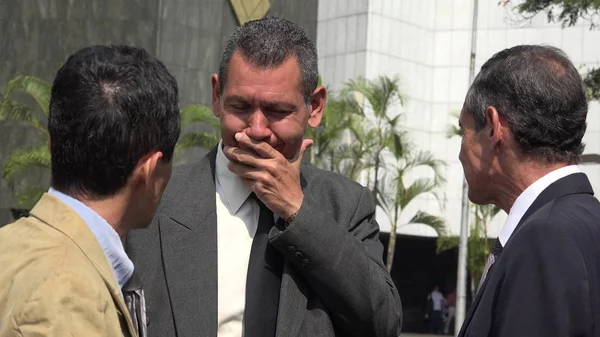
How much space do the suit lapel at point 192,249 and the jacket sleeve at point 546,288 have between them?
0.90 meters

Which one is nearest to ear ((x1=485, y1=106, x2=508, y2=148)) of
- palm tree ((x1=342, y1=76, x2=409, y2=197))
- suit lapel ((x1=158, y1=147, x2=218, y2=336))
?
suit lapel ((x1=158, y1=147, x2=218, y2=336))

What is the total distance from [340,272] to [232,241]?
0.38 m

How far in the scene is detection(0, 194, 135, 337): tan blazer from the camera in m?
2.48

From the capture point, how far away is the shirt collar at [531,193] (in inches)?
139

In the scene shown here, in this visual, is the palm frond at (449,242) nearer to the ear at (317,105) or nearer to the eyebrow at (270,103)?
the ear at (317,105)

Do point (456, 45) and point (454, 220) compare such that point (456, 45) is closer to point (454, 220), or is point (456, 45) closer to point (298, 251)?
point (454, 220)

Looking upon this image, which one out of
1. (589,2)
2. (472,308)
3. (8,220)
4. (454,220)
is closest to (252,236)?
(472,308)

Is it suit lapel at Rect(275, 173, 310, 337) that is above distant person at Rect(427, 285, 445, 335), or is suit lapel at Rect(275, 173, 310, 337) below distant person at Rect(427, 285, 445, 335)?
above

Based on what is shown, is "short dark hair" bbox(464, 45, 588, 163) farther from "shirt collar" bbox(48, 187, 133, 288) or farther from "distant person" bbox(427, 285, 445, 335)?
"distant person" bbox(427, 285, 445, 335)

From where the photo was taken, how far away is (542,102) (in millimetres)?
3521

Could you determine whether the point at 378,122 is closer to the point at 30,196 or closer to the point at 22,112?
the point at 30,196

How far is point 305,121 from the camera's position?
3.81 meters

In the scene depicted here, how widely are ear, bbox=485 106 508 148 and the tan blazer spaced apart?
Result: 1398 mm

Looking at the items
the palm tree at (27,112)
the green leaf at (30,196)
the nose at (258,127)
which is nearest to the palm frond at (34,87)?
the palm tree at (27,112)
